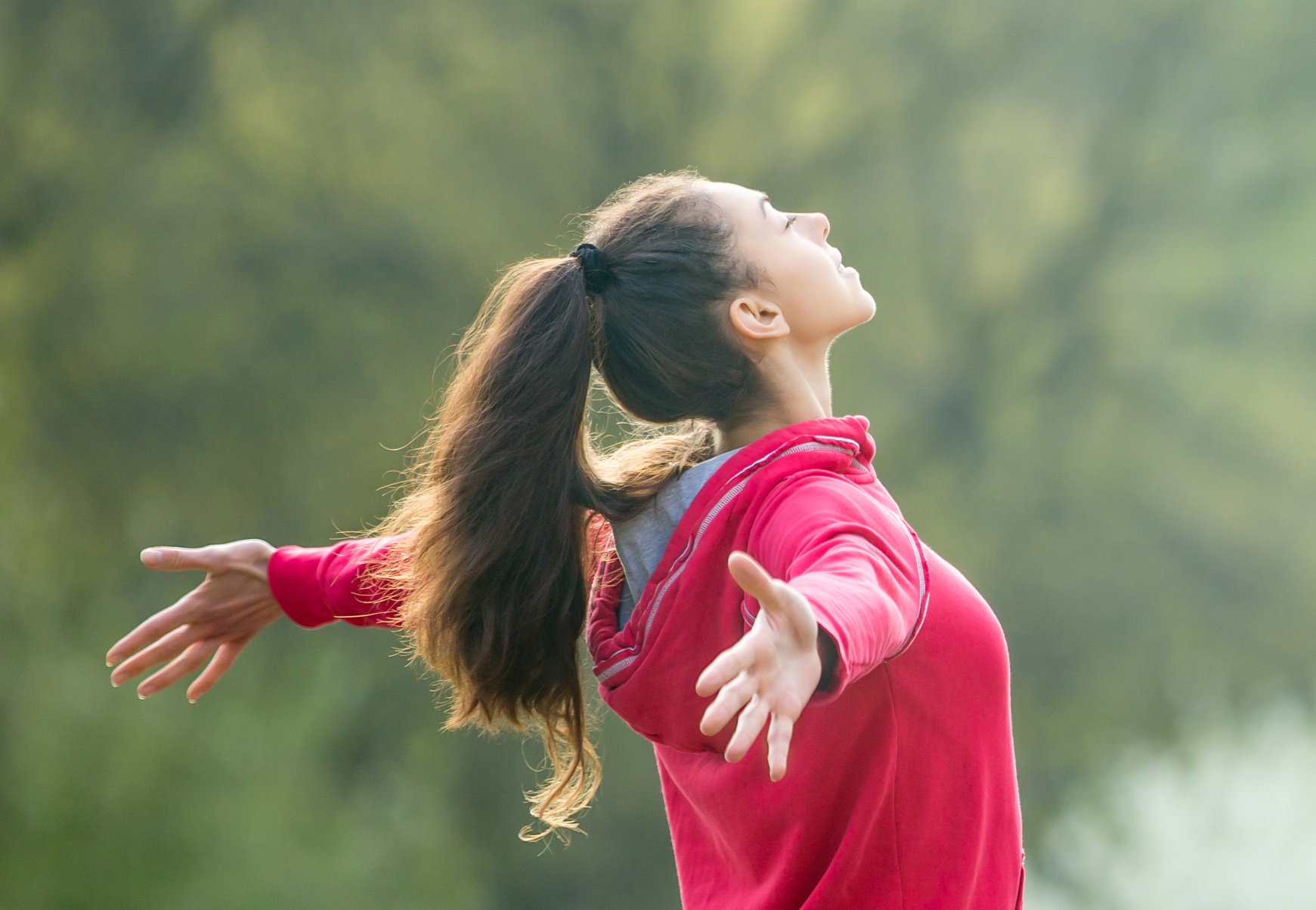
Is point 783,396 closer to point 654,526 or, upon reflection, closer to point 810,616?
point 654,526

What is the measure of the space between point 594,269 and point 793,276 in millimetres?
166

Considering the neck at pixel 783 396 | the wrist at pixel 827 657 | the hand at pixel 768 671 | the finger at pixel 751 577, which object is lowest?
the neck at pixel 783 396

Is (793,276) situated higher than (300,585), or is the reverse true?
(793,276)

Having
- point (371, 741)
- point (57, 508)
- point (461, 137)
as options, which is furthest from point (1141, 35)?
point (57, 508)

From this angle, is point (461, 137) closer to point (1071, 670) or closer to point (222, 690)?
point (222, 690)

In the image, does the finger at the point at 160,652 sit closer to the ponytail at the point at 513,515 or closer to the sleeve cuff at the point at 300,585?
the sleeve cuff at the point at 300,585

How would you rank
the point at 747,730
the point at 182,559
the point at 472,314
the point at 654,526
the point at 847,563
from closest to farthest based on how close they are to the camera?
the point at 747,730 → the point at 847,563 → the point at 654,526 → the point at 182,559 → the point at 472,314

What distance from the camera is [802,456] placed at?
0.96 m

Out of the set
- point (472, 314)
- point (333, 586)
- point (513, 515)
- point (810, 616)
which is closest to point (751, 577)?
point (810, 616)

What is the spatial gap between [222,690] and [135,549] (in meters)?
0.50

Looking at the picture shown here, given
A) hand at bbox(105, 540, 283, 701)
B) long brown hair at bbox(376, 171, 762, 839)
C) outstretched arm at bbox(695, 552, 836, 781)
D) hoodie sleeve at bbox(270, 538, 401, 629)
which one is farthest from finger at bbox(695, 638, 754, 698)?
hand at bbox(105, 540, 283, 701)

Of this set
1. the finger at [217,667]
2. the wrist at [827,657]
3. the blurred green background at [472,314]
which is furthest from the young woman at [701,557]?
the blurred green background at [472,314]

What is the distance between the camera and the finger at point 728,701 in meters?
0.65

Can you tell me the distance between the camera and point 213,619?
1392mm
